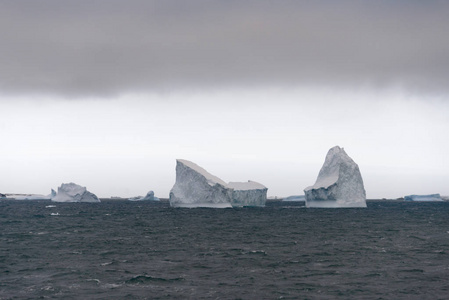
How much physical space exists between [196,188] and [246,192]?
36.6 ft

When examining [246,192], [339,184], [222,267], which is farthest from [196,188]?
[222,267]

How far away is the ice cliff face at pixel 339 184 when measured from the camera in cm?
7138

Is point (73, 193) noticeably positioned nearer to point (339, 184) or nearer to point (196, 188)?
point (196, 188)

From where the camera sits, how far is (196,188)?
2790 inches

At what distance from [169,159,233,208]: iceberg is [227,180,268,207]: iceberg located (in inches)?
173

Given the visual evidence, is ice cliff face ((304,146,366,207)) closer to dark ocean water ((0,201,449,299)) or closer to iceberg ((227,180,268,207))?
iceberg ((227,180,268,207))

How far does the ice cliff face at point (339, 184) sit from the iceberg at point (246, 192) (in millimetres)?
8810

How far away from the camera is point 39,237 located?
119ft

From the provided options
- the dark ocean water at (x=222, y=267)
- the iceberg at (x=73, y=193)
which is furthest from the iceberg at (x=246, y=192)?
the dark ocean water at (x=222, y=267)

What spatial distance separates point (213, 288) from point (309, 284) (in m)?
3.74

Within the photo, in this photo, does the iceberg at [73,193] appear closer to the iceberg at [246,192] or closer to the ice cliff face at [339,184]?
the iceberg at [246,192]

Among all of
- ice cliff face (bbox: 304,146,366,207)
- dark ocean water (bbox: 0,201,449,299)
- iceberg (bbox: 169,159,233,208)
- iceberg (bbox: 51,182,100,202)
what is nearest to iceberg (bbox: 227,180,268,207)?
iceberg (bbox: 169,159,233,208)

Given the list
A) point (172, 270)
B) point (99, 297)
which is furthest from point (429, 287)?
point (99, 297)

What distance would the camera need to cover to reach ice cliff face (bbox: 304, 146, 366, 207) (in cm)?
7138
